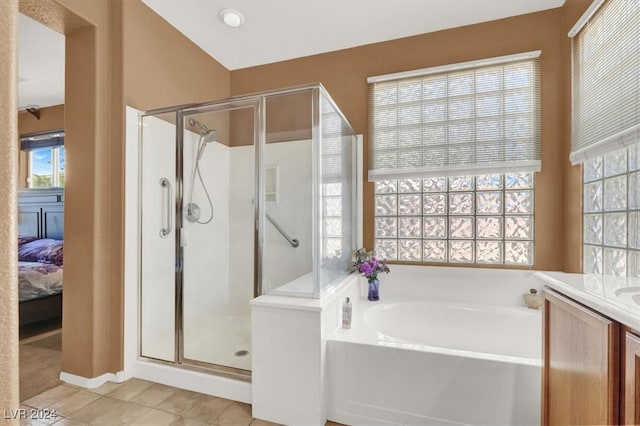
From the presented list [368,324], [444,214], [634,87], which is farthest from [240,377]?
[634,87]

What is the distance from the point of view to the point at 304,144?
2.06 meters

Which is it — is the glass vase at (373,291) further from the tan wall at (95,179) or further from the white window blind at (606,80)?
the tan wall at (95,179)

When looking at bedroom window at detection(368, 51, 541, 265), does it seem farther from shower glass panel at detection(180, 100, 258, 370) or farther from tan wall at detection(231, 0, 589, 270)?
shower glass panel at detection(180, 100, 258, 370)

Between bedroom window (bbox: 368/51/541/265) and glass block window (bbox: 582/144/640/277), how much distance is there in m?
0.39

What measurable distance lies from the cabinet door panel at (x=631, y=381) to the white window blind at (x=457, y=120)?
6.03ft

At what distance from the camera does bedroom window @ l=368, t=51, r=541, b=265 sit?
241 cm

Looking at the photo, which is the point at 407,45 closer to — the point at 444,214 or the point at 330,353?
the point at 444,214

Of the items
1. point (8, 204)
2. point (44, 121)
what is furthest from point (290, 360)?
point (44, 121)

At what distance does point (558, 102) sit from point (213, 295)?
314 centimetres

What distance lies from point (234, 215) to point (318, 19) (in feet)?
5.66

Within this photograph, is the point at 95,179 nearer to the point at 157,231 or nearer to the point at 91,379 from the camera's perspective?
the point at 157,231

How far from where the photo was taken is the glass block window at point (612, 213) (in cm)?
164

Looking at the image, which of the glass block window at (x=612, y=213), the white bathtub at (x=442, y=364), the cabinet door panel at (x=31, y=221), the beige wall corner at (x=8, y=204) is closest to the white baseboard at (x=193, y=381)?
the white bathtub at (x=442, y=364)

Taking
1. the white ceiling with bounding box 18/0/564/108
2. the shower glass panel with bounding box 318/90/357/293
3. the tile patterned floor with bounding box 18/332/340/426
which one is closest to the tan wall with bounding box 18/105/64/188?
the white ceiling with bounding box 18/0/564/108
